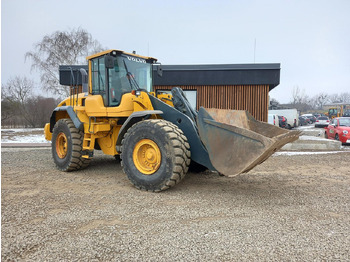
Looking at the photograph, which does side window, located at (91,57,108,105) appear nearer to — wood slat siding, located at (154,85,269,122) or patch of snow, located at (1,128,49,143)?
wood slat siding, located at (154,85,269,122)

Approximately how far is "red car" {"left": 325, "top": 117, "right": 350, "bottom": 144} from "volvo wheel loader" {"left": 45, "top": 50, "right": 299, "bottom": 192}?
9865 mm

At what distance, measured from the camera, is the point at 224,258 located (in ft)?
8.55

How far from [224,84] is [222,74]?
19.5 inches

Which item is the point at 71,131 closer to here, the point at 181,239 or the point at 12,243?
the point at 12,243

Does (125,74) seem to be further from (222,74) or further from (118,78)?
(222,74)

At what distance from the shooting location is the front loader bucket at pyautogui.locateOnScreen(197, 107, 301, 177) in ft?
12.8

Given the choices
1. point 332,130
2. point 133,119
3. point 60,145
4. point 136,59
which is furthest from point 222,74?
point 133,119

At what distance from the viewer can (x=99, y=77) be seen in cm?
616

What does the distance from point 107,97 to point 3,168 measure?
3746mm

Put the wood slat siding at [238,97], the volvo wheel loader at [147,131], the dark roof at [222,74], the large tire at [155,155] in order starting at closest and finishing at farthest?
the volvo wheel loader at [147,131] < the large tire at [155,155] < the dark roof at [222,74] < the wood slat siding at [238,97]

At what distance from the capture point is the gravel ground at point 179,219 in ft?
8.95

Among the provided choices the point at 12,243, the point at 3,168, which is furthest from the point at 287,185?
the point at 3,168

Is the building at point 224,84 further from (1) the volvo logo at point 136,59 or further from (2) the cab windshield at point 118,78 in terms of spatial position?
(2) the cab windshield at point 118,78

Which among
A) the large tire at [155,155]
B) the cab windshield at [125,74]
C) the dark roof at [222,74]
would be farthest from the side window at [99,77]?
the dark roof at [222,74]
